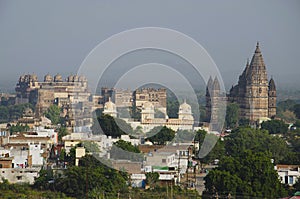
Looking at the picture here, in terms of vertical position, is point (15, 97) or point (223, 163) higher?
point (15, 97)

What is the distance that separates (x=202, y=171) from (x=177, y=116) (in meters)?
15.0

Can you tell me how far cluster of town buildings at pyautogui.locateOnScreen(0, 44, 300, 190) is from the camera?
22.6 metres

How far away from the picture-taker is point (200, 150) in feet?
94.0

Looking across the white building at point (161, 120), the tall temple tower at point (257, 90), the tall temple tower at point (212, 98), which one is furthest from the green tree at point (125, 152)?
the tall temple tower at point (257, 90)

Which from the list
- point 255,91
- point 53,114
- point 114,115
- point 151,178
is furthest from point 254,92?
point 151,178

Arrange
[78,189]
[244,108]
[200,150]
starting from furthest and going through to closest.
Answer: [244,108]
[200,150]
[78,189]

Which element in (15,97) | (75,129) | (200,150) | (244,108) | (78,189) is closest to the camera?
(78,189)

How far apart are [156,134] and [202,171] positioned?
25.4ft

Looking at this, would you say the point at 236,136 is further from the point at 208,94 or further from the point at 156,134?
the point at 208,94

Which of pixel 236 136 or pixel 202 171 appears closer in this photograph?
pixel 202 171

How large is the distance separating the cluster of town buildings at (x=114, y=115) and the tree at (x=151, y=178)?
0.70ft

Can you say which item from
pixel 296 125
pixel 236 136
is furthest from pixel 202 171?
pixel 296 125

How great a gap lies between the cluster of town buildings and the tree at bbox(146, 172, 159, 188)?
0.21m

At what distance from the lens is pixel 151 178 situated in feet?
68.6
